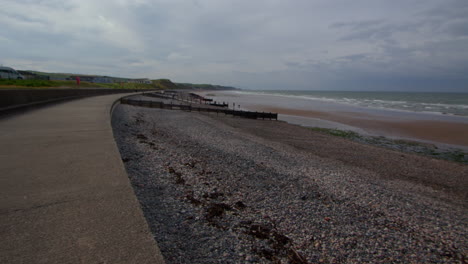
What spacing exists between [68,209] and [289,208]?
3.94 metres

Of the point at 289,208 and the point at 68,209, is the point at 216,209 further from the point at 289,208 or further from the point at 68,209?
the point at 68,209

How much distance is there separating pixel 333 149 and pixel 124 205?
11.9 metres

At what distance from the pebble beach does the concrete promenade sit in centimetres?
82

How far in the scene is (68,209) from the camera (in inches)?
106

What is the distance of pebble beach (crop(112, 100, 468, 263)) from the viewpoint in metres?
3.65

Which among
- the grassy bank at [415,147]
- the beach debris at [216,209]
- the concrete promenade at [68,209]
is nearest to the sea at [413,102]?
the grassy bank at [415,147]

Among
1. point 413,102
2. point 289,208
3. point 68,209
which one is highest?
point 413,102

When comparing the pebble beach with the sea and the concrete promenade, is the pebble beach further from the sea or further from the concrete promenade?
the sea

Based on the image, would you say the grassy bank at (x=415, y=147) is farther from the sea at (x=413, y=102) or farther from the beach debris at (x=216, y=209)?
the sea at (x=413, y=102)

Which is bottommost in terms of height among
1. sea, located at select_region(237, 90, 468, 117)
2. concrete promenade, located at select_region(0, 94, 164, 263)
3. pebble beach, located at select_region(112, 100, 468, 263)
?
pebble beach, located at select_region(112, 100, 468, 263)

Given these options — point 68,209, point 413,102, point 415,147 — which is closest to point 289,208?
point 68,209

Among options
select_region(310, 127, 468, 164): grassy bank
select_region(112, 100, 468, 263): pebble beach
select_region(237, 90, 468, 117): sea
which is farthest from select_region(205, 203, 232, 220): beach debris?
select_region(237, 90, 468, 117): sea

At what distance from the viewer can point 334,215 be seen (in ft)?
16.4

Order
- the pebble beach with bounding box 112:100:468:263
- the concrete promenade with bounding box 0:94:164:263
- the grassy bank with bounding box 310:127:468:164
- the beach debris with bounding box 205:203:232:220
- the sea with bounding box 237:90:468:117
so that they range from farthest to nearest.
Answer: the sea with bounding box 237:90:468:117 → the grassy bank with bounding box 310:127:468:164 → the beach debris with bounding box 205:203:232:220 → the pebble beach with bounding box 112:100:468:263 → the concrete promenade with bounding box 0:94:164:263
